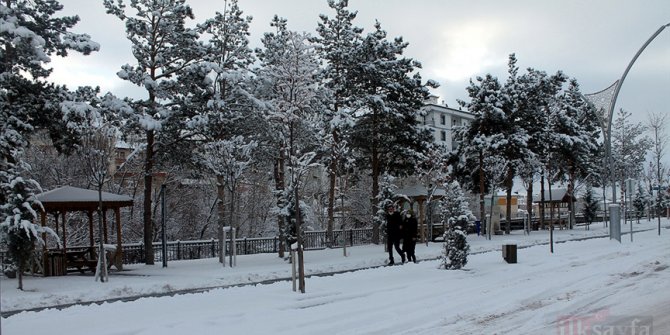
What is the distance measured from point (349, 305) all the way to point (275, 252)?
1742cm

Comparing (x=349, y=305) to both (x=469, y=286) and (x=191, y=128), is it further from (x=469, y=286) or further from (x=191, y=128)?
(x=191, y=128)

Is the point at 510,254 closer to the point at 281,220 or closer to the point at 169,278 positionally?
the point at 281,220

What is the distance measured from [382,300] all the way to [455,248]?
5716 millimetres

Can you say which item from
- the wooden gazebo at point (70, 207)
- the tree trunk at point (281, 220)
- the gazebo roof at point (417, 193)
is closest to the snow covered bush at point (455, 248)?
the tree trunk at point (281, 220)

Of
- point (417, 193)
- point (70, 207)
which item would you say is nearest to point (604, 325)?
point (70, 207)

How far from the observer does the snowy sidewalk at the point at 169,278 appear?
14320 millimetres

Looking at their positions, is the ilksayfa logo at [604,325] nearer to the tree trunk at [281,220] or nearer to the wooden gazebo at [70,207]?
the tree trunk at [281,220]

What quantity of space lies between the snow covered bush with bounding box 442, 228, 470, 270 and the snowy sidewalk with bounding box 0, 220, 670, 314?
3328 mm

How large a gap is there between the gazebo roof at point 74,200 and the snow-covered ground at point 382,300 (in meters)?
2.29

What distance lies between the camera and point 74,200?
19.5m

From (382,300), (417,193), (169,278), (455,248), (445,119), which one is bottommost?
(169,278)

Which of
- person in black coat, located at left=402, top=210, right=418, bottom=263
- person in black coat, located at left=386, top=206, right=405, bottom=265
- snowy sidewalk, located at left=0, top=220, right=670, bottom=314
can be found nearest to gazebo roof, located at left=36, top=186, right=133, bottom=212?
snowy sidewalk, located at left=0, top=220, right=670, bottom=314

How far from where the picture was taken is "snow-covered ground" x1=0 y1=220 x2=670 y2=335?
9.36 meters

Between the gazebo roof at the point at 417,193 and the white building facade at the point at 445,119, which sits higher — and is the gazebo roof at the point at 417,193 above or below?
Result: below
